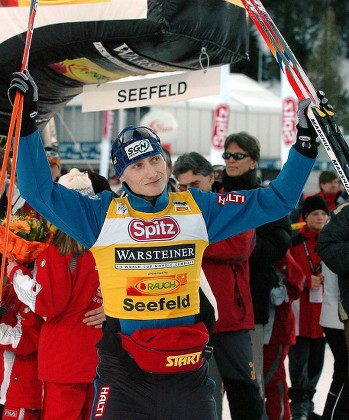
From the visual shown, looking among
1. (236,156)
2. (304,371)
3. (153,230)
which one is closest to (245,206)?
(153,230)

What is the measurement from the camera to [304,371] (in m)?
6.41

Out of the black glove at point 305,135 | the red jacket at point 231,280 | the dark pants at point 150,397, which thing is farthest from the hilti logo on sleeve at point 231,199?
the red jacket at point 231,280

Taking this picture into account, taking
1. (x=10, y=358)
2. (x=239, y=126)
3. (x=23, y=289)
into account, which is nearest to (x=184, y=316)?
(x=23, y=289)

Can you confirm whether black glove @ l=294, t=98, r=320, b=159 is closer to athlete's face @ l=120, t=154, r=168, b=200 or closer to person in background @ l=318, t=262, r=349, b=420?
athlete's face @ l=120, t=154, r=168, b=200

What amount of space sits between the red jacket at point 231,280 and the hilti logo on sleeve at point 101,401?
1456 millimetres

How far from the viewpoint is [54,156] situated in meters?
6.67

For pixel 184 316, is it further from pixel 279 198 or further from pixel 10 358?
pixel 10 358

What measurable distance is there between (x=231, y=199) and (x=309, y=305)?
3498 mm

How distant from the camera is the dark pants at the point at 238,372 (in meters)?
4.64

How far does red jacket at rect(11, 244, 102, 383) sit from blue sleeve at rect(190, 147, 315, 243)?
83cm

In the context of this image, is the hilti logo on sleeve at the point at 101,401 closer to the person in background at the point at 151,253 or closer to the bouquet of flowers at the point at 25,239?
the person in background at the point at 151,253

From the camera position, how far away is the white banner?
5.57 m

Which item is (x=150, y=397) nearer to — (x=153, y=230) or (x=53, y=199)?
(x=153, y=230)

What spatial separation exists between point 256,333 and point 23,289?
1595mm
